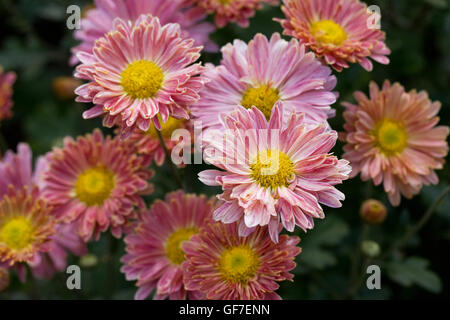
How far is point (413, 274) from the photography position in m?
1.94

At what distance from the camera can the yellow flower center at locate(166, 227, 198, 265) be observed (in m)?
1.69

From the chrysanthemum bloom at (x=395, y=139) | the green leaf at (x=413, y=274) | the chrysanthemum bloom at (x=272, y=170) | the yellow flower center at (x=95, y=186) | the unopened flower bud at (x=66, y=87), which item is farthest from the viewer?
the unopened flower bud at (x=66, y=87)

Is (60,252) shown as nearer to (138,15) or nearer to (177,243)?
(177,243)

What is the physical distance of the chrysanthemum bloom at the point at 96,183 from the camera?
1.67m

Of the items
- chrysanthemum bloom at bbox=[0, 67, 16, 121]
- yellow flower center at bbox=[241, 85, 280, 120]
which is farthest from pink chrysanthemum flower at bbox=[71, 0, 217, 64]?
chrysanthemum bloom at bbox=[0, 67, 16, 121]

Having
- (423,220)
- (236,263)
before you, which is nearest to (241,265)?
(236,263)

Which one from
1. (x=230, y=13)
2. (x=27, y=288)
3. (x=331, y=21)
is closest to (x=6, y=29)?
(x=27, y=288)

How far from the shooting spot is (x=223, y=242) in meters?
1.47

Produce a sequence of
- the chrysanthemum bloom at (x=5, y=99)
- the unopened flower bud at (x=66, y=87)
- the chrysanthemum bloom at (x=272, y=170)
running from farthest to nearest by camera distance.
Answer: the unopened flower bud at (x=66, y=87), the chrysanthemum bloom at (x=5, y=99), the chrysanthemum bloom at (x=272, y=170)

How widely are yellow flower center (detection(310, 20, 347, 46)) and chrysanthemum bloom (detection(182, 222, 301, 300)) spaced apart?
1.96ft

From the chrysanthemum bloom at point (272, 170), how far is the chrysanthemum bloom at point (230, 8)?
555mm

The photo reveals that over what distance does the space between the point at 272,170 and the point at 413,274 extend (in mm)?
902

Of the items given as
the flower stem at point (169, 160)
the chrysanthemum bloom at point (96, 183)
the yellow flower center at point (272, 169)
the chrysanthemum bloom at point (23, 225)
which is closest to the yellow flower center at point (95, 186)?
the chrysanthemum bloom at point (96, 183)

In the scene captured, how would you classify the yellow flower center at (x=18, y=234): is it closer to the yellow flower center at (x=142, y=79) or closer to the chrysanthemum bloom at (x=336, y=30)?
the yellow flower center at (x=142, y=79)
